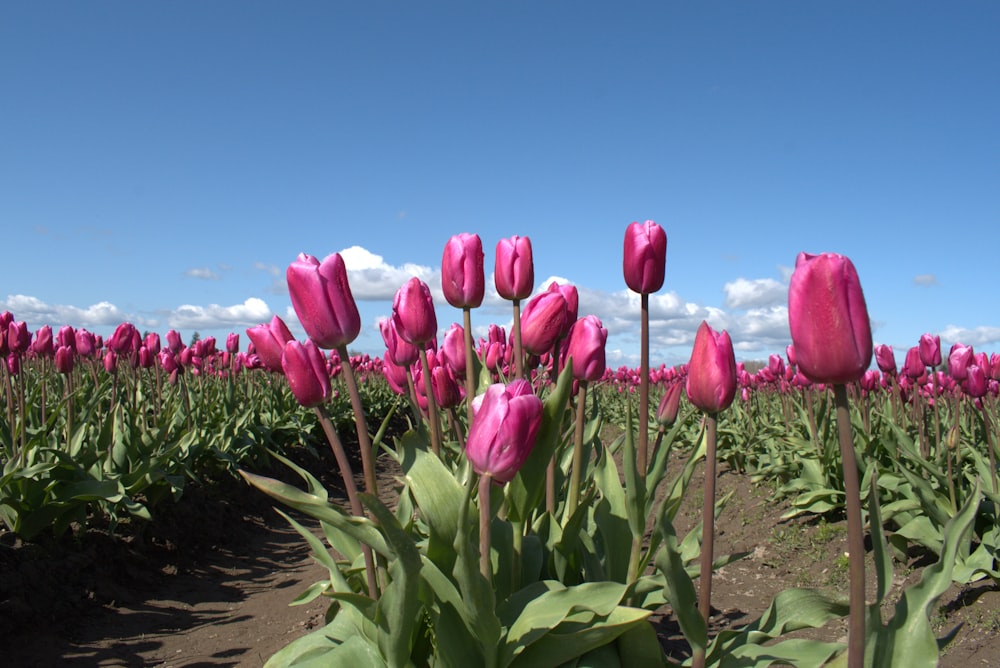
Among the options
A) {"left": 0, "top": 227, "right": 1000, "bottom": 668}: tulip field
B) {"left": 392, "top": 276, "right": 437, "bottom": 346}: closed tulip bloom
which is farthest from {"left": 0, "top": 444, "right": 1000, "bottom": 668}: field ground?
{"left": 392, "top": 276, "right": 437, "bottom": 346}: closed tulip bloom

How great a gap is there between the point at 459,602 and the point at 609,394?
A: 18.3 m

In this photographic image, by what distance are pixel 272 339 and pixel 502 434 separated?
885mm

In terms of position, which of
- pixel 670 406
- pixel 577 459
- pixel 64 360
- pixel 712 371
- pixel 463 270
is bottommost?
pixel 577 459

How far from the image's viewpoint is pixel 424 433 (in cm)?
260

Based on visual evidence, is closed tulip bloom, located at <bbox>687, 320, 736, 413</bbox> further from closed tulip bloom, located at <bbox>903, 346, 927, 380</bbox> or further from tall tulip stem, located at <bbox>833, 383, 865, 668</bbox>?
closed tulip bloom, located at <bbox>903, 346, 927, 380</bbox>

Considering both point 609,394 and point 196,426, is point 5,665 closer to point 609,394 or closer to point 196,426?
point 196,426

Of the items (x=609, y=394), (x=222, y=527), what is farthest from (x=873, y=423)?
(x=609, y=394)

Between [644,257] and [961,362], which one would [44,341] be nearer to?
[644,257]

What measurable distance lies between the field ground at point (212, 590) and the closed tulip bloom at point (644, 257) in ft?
6.30

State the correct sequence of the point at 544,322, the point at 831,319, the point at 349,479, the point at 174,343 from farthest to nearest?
the point at 174,343 → the point at 544,322 → the point at 349,479 → the point at 831,319

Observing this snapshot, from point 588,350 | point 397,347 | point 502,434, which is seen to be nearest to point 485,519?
point 502,434

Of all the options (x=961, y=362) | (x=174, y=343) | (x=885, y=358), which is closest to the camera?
(x=961, y=362)

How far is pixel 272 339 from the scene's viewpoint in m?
2.07

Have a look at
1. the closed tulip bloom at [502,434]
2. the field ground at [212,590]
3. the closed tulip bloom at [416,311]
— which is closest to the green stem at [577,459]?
the closed tulip bloom at [416,311]
